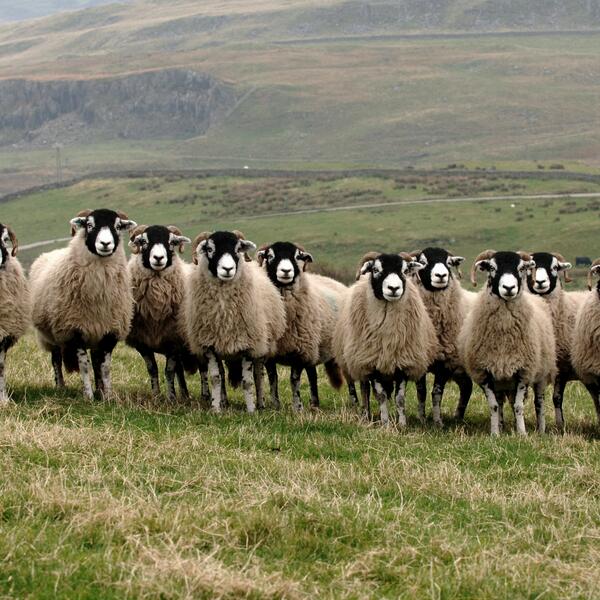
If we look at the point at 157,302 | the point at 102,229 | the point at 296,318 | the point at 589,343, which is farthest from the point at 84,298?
the point at 589,343

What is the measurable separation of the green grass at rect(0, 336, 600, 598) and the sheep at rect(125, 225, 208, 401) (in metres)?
2.62

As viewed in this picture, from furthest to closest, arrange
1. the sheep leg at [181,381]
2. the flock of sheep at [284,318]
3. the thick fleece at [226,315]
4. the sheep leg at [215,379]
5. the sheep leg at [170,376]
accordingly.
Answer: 1. the sheep leg at [181,381]
2. the sheep leg at [170,376]
3. the thick fleece at [226,315]
4. the flock of sheep at [284,318]
5. the sheep leg at [215,379]

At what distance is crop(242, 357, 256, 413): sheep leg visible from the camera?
14430mm

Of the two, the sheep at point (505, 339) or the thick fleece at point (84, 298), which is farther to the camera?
the thick fleece at point (84, 298)

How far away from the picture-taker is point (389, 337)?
14586 mm

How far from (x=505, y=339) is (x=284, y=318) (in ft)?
10.2

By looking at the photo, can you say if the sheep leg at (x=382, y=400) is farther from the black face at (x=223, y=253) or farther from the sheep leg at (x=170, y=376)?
the sheep leg at (x=170, y=376)

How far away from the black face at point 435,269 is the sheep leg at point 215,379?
10.5 feet

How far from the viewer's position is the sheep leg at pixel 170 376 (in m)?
15.2

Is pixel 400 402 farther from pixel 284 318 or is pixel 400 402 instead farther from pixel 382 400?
pixel 284 318

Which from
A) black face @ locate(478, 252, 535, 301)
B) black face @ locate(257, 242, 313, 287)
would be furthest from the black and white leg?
black face @ locate(478, 252, 535, 301)

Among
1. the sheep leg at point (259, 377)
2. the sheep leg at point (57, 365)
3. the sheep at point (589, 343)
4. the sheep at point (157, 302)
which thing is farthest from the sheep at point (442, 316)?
the sheep leg at point (57, 365)

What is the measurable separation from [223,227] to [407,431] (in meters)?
69.9

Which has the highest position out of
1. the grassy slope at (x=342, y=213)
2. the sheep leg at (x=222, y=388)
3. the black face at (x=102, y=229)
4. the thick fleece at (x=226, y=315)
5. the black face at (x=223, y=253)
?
the black face at (x=102, y=229)
